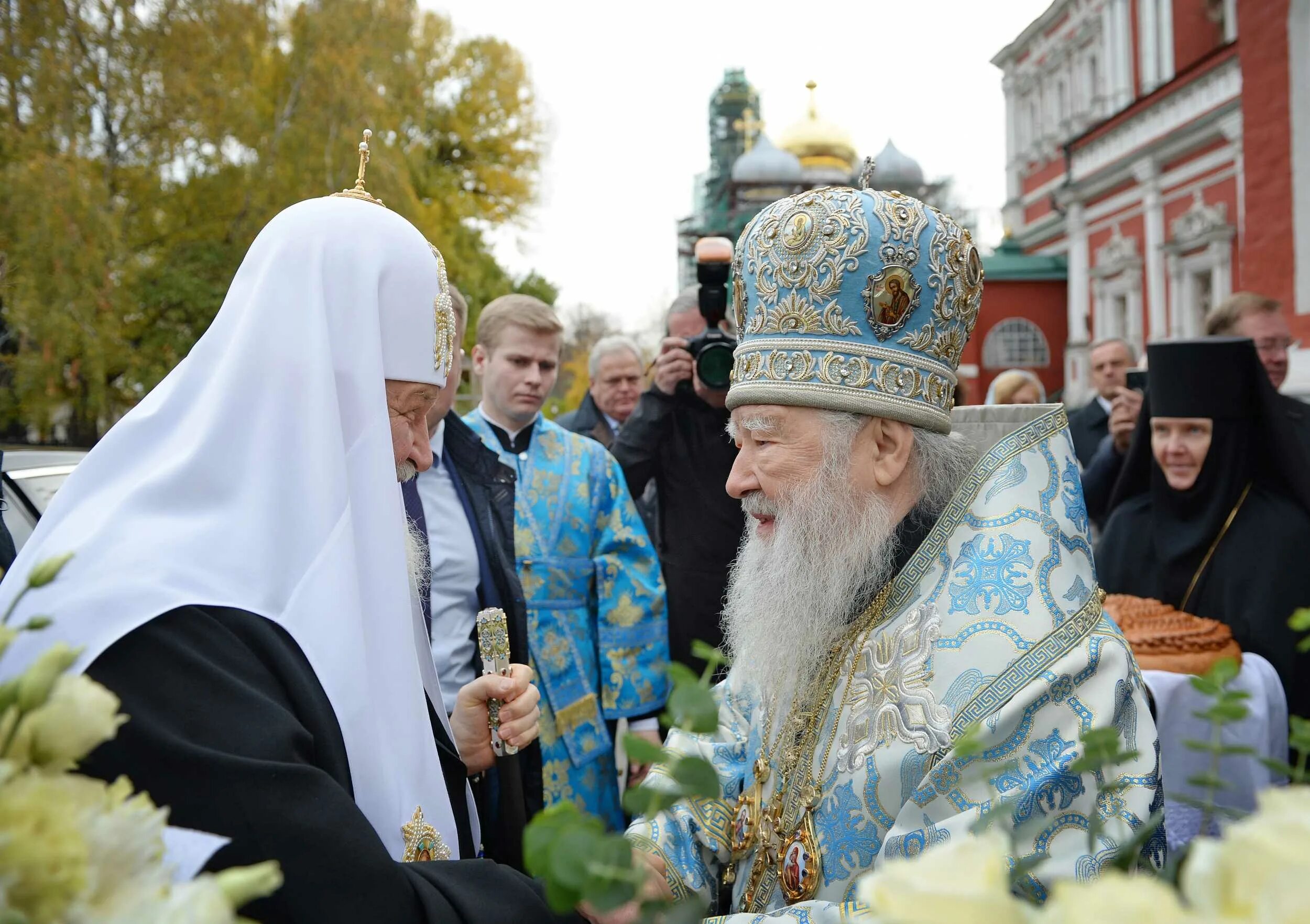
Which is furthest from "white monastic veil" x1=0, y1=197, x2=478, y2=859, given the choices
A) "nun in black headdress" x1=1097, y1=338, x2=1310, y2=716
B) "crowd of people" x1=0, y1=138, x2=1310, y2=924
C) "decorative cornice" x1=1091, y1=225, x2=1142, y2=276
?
"decorative cornice" x1=1091, y1=225, x2=1142, y2=276

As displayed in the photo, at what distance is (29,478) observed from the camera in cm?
462

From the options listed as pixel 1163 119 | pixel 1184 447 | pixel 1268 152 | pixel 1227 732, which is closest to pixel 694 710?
pixel 1227 732

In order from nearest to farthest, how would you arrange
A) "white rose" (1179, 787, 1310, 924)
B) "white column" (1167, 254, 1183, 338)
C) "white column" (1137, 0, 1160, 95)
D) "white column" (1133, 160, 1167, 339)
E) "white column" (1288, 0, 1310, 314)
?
1. "white rose" (1179, 787, 1310, 924)
2. "white column" (1288, 0, 1310, 314)
3. "white column" (1167, 254, 1183, 338)
4. "white column" (1133, 160, 1167, 339)
5. "white column" (1137, 0, 1160, 95)

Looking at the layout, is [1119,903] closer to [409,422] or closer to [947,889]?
[947,889]

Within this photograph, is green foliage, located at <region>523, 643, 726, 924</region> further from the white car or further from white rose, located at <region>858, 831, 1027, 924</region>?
the white car

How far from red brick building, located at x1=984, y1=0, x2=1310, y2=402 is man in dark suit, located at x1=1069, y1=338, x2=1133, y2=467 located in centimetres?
357

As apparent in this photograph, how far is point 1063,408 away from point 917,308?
35 centimetres

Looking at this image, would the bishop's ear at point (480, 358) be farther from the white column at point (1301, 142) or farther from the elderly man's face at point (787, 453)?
the white column at point (1301, 142)

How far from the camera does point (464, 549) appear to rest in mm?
3818

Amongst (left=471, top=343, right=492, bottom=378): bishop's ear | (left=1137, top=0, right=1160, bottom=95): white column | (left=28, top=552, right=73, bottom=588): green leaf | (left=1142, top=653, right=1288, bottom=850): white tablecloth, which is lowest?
(left=1142, top=653, right=1288, bottom=850): white tablecloth

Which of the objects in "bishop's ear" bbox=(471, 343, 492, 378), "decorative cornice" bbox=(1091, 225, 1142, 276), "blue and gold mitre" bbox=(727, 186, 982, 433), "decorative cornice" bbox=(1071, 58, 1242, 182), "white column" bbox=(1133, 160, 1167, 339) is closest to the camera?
"blue and gold mitre" bbox=(727, 186, 982, 433)

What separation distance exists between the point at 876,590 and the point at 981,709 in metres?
0.43

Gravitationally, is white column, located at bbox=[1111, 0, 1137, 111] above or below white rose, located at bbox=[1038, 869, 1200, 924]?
above

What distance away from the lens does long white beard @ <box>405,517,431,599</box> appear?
8.12 ft
